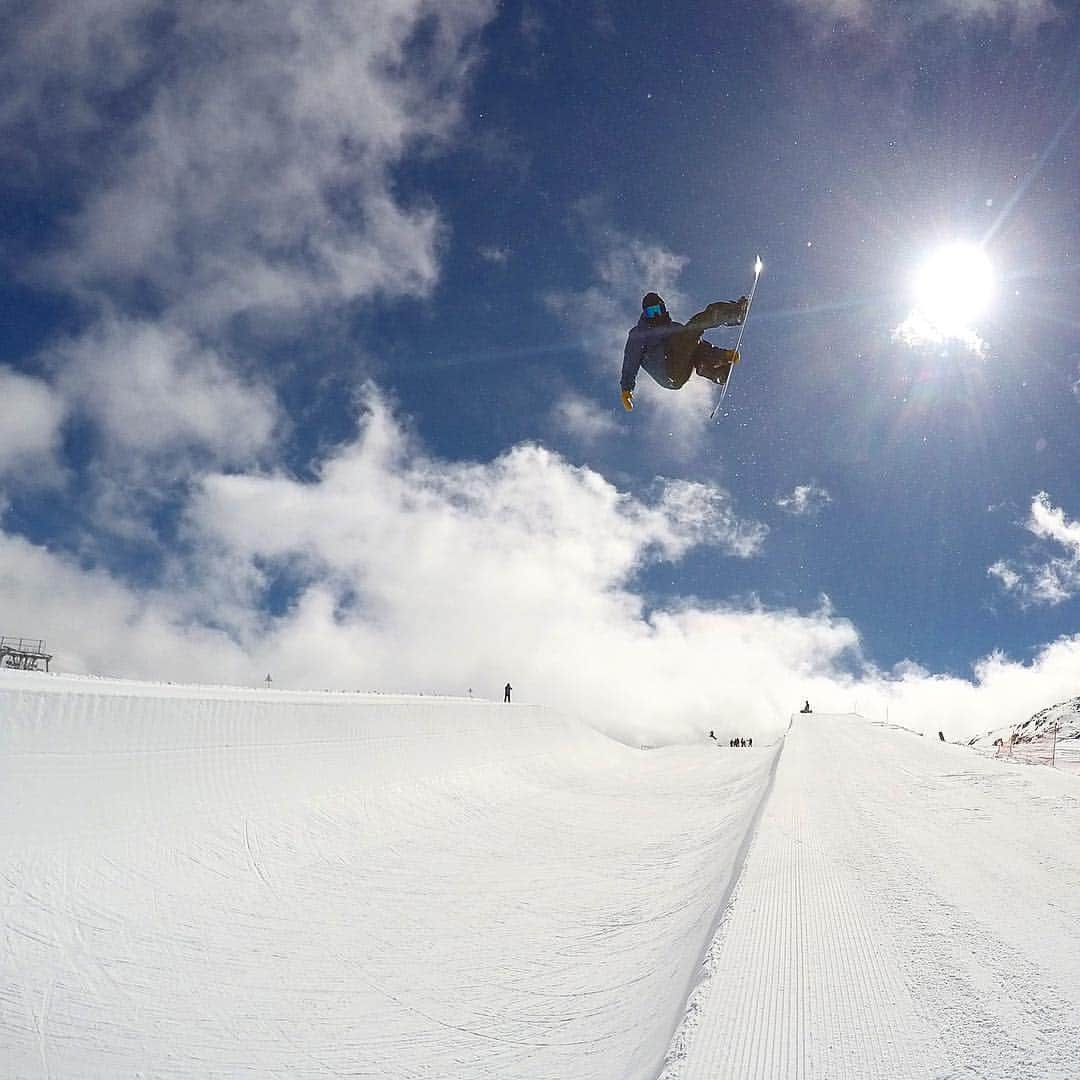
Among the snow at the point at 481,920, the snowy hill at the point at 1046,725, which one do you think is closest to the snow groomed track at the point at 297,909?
the snow at the point at 481,920

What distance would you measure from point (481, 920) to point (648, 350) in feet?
19.9

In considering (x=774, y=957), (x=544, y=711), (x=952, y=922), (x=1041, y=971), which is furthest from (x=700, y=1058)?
(x=544, y=711)

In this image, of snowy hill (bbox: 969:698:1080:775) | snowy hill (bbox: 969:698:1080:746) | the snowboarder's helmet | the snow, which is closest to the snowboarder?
the snowboarder's helmet

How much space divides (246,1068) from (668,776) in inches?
557

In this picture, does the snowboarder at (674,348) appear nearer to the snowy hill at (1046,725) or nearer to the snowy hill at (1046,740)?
the snowy hill at (1046,740)

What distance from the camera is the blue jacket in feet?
23.0

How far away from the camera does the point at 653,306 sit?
276 inches

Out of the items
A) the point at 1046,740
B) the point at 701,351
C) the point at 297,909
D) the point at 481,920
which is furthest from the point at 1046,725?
the point at 297,909

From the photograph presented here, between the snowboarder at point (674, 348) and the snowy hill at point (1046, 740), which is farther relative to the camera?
the snowy hill at point (1046, 740)

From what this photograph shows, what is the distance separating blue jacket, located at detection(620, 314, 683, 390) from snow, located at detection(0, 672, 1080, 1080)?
496 cm

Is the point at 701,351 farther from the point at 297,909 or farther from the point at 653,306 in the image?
the point at 297,909

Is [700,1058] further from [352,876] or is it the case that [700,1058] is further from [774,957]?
[352,876]

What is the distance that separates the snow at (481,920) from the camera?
7.83ft

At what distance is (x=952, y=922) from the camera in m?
2.98
